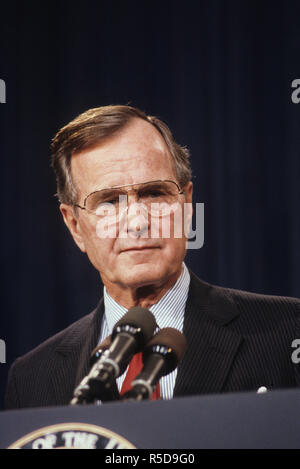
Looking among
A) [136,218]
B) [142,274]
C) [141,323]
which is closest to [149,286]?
[142,274]

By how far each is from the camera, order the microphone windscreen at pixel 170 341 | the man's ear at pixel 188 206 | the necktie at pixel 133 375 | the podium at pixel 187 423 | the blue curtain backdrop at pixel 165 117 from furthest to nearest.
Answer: the blue curtain backdrop at pixel 165 117
the man's ear at pixel 188 206
the necktie at pixel 133 375
the microphone windscreen at pixel 170 341
the podium at pixel 187 423

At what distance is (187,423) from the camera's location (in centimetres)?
83

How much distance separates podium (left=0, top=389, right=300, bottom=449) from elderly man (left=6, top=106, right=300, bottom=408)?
74cm

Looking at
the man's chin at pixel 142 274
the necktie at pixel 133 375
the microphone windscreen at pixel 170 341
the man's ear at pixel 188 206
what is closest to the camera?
the microphone windscreen at pixel 170 341

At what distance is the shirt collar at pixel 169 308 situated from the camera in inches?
68.4

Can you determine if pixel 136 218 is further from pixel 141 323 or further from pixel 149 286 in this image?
pixel 141 323

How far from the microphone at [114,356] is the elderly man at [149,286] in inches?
25.1

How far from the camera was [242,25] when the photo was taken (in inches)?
85.2

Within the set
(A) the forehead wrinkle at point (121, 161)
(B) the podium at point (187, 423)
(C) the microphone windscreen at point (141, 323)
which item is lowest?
(B) the podium at point (187, 423)

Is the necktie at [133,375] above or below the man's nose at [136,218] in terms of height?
below

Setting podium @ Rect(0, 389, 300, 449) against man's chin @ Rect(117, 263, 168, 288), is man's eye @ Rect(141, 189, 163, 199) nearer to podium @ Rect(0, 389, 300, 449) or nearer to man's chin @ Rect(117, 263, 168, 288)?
man's chin @ Rect(117, 263, 168, 288)

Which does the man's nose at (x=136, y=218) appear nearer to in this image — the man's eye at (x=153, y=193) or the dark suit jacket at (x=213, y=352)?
the man's eye at (x=153, y=193)

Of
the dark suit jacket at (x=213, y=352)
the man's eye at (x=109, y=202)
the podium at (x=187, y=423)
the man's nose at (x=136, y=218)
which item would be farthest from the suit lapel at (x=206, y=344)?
the podium at (x=187, y=423)

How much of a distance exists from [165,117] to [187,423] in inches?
57.4
